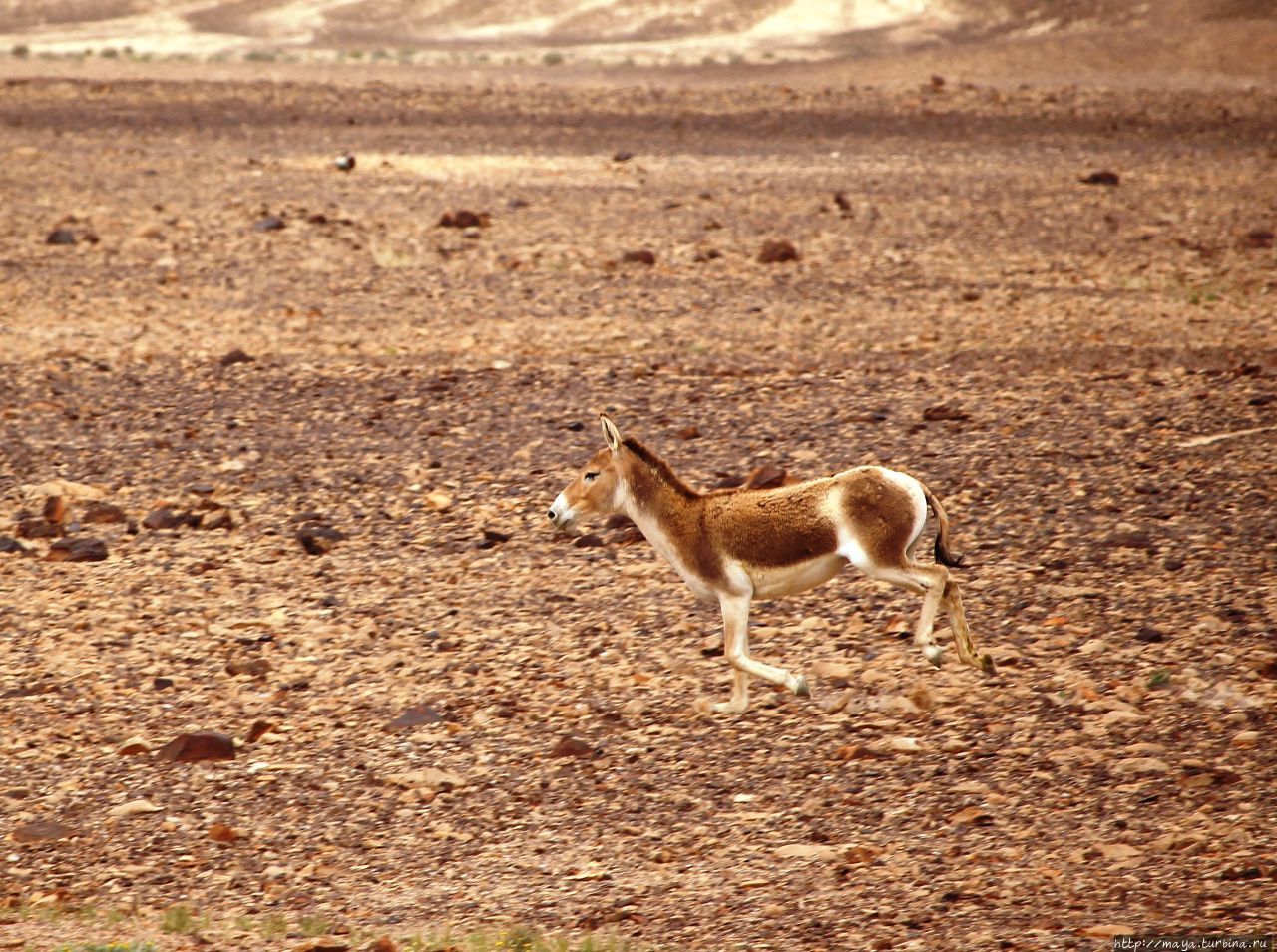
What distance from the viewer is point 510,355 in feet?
49.6

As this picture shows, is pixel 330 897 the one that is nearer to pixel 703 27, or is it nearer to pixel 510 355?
pixel 510 355

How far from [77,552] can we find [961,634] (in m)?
5.56

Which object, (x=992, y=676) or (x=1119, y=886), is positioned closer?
(x=1119, y=886)

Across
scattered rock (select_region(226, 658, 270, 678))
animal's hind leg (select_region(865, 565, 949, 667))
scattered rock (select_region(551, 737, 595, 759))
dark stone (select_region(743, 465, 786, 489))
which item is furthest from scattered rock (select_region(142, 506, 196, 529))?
animal's hind leg (select_region(865, 565, 949, 667))

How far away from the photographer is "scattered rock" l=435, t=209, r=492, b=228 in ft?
66.8

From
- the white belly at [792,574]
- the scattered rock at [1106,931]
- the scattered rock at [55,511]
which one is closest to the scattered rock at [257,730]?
the white belly at [792,574]

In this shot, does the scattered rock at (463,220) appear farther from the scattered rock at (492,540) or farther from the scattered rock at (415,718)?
the scattered rock at (415,718)

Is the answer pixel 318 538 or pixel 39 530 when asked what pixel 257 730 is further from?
pixel 39 530

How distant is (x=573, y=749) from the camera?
759 centimetres

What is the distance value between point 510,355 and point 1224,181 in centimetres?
1279

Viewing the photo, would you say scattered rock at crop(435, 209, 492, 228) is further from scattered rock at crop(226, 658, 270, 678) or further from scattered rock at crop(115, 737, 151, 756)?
scattered rock at crop(115, 737, 151, 756)

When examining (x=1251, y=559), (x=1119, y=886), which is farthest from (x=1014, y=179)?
(x=1119, y=886)

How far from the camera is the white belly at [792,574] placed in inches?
302

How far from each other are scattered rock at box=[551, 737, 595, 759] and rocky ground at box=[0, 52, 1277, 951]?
2 cm
